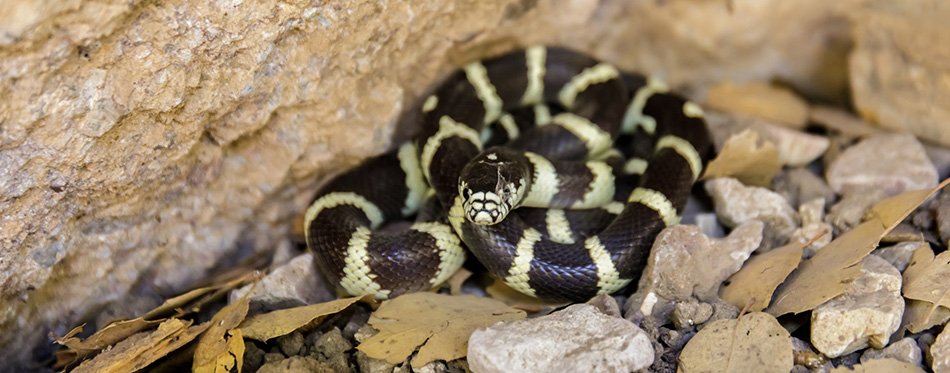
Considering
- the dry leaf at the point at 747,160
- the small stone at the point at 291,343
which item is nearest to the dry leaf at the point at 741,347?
the dry leaf at the point at 747,160

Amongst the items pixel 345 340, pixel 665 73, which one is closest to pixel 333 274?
pixel 345 340

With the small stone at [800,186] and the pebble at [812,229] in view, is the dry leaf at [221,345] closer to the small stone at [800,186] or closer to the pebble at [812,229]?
the pebble at [812,229]

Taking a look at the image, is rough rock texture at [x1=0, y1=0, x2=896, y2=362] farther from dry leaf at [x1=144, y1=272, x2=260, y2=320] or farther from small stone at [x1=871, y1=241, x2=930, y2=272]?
small stone at [x1=871, y1=241, x2=930, y2=272]

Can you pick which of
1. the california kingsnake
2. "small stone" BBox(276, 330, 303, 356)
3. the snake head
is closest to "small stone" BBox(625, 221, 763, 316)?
the california kingsnake

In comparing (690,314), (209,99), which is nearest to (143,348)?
(209,99)

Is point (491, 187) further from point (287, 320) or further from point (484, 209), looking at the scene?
point (287, 320)
